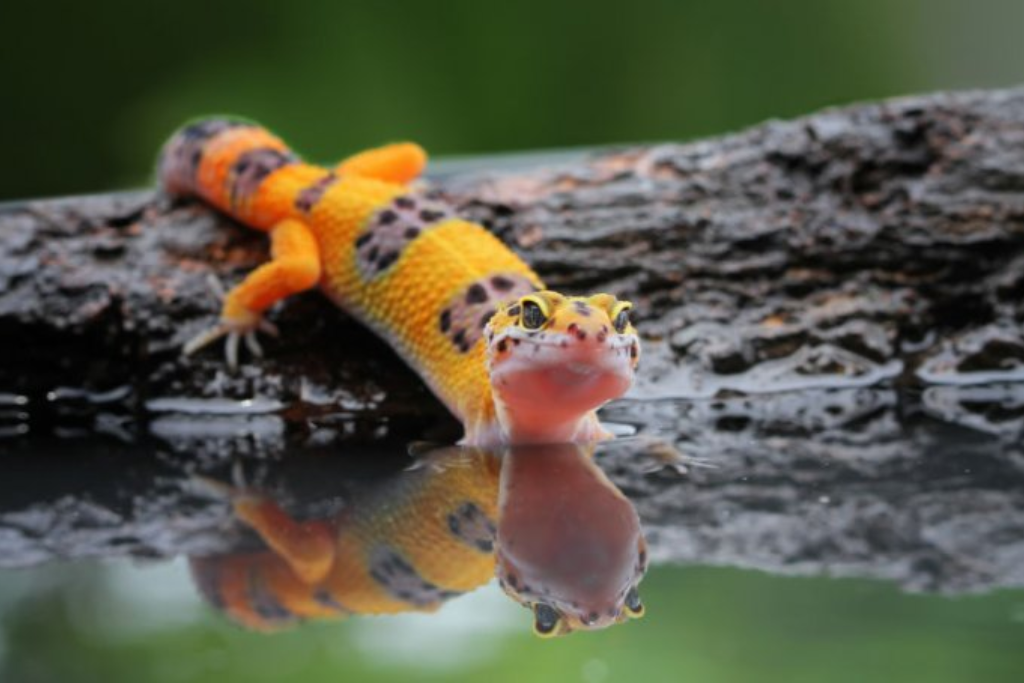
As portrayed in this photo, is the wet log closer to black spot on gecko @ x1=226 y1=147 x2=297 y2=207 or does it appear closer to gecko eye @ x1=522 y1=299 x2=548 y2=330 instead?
black spot on gecko @ x1=226 y1=147 x2=297 y2=207

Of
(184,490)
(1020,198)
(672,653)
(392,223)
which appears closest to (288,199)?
Result: (392,223)

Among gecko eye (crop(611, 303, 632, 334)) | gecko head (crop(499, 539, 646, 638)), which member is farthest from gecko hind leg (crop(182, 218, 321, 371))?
gecko head (crop(499, 539, 646, 638))

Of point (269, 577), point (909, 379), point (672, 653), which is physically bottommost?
point (909, 379)

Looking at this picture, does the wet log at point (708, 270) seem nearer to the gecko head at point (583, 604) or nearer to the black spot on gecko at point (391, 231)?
the black spot on gecko at point (391, 231)

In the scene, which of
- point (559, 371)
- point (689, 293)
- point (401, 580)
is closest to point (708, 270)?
point (689, 293)

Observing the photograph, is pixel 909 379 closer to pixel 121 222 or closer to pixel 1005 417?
pixel 1005 417

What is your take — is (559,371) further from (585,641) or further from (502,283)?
(585,641)

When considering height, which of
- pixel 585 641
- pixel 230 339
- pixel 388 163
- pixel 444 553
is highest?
pixel 388 163

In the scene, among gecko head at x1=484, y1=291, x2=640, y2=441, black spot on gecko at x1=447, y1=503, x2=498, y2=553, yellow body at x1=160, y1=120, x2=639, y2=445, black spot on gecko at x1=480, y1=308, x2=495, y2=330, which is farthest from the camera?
black spot on gecko at x1=480, y1=308, x2=495, y2=330
